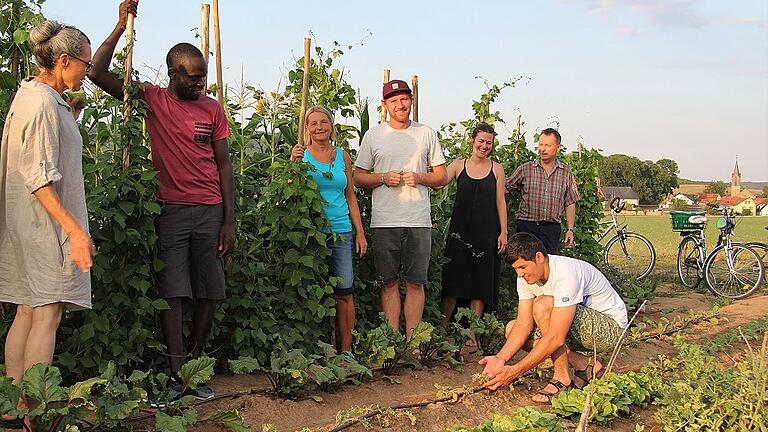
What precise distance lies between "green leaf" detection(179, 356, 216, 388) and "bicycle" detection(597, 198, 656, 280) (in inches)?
331

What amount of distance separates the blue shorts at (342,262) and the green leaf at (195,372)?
156 cm

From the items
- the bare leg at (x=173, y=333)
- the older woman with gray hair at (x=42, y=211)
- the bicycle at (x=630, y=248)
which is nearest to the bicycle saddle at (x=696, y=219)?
the bicycle at (x=630, y=248)

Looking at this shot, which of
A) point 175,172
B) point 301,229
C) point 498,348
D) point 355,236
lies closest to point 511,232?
point 498,348

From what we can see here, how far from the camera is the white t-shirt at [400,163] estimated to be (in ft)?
18.5

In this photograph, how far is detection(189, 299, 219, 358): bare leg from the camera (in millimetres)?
4457

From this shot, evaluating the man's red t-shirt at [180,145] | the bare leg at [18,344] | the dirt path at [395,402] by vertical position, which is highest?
the man's red t-shirt at [180,145]

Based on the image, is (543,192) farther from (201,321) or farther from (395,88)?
(201,321)

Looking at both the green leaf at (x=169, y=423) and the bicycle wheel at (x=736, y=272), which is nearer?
the green leaf at (x=169, y=423)

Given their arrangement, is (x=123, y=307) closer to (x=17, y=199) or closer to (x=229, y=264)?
(x=229, y=264)

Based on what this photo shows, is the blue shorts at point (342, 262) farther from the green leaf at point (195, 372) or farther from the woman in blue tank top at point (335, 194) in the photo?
the green leaf at point (195, 372)

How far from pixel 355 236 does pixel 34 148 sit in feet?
8.67

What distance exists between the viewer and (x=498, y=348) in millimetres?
5871

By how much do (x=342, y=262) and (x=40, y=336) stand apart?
7.45 feet

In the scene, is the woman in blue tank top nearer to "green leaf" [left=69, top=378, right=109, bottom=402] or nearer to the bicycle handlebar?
"green leaf" [left=69, top=378, right=109, bottom=402]
